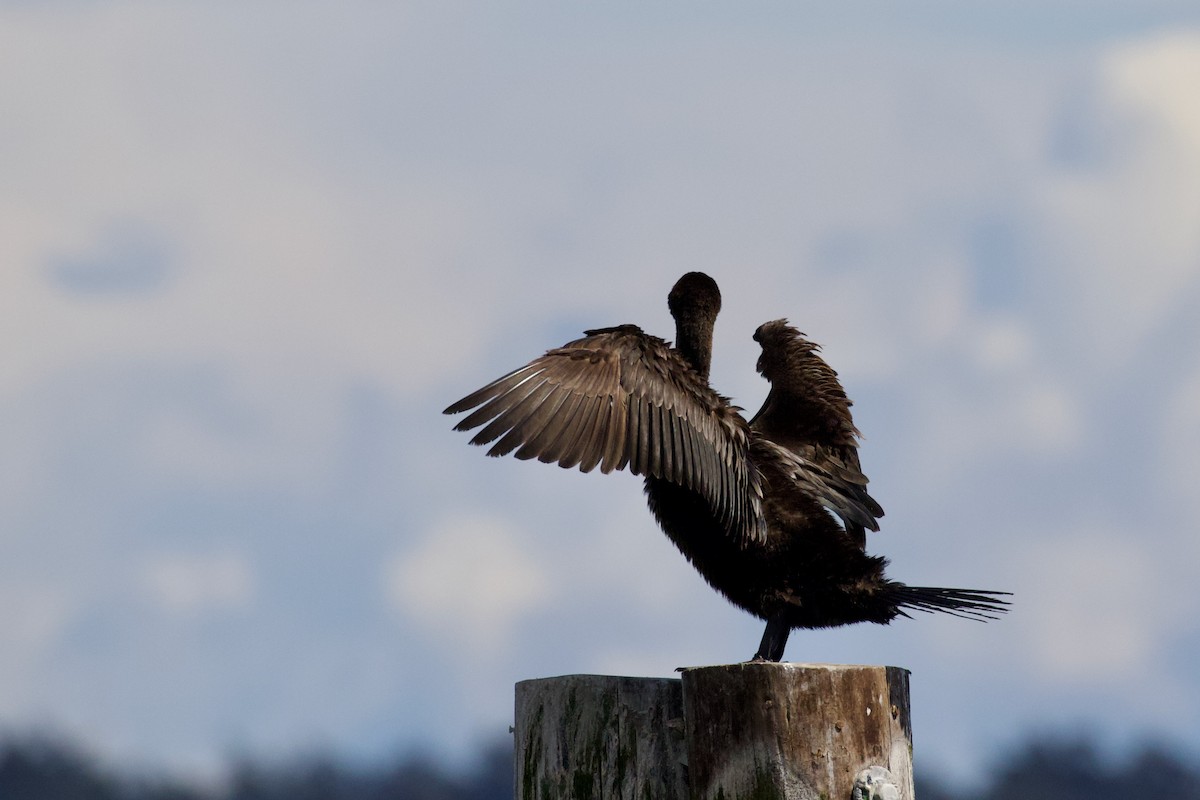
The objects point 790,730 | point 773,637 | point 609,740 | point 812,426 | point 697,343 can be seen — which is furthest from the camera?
point 812,426

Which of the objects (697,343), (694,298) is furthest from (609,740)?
(694,298)

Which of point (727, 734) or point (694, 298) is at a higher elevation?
point (694, 298)

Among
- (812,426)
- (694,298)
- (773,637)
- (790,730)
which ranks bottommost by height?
(790,730)

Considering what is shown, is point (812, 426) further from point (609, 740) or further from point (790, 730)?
point (790, 730)

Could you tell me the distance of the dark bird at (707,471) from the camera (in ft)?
16.6

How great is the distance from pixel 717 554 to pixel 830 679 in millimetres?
1482

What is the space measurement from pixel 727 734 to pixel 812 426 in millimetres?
2682

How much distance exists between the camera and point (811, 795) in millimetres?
4086

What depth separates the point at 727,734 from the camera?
4.20m

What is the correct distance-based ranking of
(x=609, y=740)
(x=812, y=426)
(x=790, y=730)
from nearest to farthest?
1. (x=790, y=730)
2. (x=609, y=740)
3. (x=812, y=426)

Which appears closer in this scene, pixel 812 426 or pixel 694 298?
pixel 694 298

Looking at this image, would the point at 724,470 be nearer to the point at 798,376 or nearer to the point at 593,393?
the point at 593,393

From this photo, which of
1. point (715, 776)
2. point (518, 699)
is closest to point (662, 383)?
point (518, 699)

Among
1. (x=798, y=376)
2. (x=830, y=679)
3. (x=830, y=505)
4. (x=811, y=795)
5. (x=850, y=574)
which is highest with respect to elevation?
(x=798, y=376)
